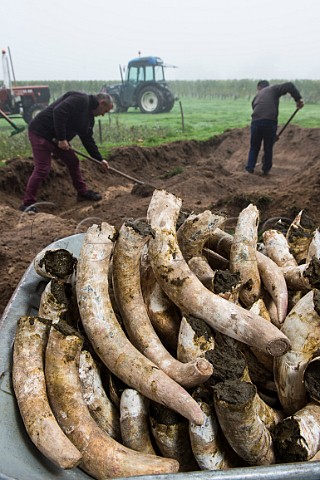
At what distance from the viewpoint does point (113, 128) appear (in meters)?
15.7

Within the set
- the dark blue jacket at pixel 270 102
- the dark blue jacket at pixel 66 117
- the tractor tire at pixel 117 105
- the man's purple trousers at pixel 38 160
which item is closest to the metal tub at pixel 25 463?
the dark blue jacket at pixel 66 117

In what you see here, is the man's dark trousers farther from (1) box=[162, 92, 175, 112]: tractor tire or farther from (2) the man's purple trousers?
(1) box=[162, 92, 175, 112]: tractor tire

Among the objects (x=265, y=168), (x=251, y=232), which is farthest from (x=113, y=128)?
(x=251, y=232)

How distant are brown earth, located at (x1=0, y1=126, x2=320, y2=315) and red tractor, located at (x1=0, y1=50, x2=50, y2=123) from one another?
6597 mm

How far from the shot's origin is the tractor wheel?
2036 centimetres

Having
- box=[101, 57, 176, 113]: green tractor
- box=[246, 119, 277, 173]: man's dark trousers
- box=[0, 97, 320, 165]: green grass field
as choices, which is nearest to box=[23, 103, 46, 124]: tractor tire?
box=[0, 97, 320, 165]: green grass field

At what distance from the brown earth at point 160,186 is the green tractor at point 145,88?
670 centimetres

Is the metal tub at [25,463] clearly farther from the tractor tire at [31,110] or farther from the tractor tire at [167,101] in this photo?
the tractor tire at [167,101]

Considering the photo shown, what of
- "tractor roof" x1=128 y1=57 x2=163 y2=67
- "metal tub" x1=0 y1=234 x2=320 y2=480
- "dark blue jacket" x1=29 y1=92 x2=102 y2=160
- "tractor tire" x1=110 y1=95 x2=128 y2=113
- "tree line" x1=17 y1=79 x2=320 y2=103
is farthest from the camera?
"tree line" x1=17 y1=79 x2=320 y2=103

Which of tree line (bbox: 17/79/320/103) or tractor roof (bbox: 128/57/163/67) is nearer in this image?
tractor roof (bbox: 128/57/163/67)

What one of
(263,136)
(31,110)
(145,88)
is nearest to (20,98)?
(31,110)

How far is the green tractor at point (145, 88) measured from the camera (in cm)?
2011

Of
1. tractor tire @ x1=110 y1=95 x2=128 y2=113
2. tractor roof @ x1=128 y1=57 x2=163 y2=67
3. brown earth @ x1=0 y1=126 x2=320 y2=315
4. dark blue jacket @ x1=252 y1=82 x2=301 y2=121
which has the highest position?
tractor roof @ x1=128 y1=57 x2=163 y2=67

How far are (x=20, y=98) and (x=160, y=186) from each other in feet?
30.8
